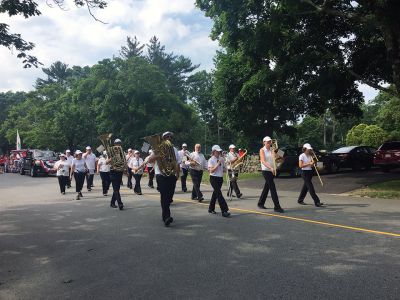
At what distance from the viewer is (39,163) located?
29125 mm

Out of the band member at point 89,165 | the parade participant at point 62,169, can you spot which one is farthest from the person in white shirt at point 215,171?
the band member at point 89,165

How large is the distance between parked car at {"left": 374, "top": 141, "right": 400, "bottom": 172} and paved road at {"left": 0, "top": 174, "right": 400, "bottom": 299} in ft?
33.9

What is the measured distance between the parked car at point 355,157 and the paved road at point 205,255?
12.7 meters

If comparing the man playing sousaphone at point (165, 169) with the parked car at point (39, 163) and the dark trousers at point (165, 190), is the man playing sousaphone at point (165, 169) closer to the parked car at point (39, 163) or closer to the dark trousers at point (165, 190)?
the dark trousers at point (165, 190)

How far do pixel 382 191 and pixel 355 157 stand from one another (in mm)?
10086

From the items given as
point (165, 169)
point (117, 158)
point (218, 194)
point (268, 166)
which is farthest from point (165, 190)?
point (117, 158)

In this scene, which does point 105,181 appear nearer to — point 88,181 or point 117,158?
point 88,181

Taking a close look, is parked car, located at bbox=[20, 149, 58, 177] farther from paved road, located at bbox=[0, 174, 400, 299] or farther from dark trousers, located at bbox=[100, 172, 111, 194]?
paved road, located at bbox=[0, 174, 400, 299]

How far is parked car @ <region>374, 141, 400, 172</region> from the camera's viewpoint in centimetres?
2014

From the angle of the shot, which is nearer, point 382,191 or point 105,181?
point 382,191

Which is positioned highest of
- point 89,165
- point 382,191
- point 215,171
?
point 89,165

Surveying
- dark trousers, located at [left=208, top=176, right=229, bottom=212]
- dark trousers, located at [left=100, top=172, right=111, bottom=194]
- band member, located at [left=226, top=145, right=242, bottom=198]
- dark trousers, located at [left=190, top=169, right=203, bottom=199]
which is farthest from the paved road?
dark trousers, located at [left=100, top=172, right=111, bottom=194]

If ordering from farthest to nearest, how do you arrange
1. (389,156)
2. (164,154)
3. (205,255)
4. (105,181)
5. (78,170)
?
(389,156) → (105,181) → (78,170) → (164,154) → (205,255)

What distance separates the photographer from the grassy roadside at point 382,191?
43.6 ft
